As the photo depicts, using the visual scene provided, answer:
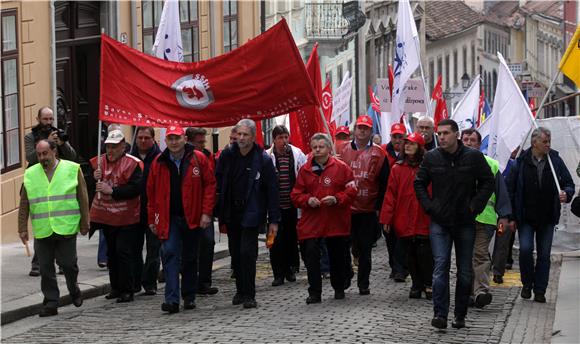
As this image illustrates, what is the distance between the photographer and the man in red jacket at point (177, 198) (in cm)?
1316

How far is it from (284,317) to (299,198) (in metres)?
1.51

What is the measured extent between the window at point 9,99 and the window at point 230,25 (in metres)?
11.3

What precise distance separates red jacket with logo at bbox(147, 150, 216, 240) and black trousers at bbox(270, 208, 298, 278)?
2.07 metres

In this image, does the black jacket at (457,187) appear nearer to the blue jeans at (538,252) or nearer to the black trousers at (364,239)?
the blue jeans at (538,252)

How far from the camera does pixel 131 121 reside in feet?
46.3

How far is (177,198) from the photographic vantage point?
43.3ft

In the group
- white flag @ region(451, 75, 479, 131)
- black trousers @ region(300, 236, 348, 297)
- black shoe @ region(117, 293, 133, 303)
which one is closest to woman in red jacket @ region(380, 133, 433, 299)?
black trousers @ region(300, 236, 348, 297)

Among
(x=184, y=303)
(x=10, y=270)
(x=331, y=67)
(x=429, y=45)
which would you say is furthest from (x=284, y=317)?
(x=429, y=45)

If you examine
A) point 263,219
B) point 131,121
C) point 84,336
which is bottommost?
point 84,336

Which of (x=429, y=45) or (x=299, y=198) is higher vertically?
(x=429, y=45)

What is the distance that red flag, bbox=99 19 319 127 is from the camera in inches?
561

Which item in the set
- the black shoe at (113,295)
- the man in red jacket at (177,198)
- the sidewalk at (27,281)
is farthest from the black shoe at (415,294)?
the sidewalk at (27,281)

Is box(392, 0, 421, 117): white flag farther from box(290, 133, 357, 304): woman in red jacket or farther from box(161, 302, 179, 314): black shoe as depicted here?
box(161, 302, 179, 314): black shoe

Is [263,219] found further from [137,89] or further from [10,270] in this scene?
[10,270]
